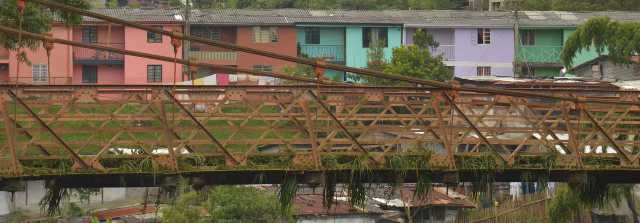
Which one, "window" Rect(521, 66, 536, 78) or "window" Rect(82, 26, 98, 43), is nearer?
"window" Rect(82, 26, 98, 43)

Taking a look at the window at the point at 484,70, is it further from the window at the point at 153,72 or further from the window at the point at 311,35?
the window at the point at 153,72

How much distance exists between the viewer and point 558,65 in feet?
188

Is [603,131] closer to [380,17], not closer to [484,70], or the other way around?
[380,17]

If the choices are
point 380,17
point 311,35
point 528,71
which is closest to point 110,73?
point 311,35

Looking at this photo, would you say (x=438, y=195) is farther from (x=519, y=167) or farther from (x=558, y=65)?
(x=558, y=65)

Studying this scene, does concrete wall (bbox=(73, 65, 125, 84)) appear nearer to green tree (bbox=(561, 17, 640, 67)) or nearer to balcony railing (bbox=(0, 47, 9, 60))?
balcony railing (bbox=(0, 47, 9, 60))

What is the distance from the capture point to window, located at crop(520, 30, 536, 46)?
57906 mm

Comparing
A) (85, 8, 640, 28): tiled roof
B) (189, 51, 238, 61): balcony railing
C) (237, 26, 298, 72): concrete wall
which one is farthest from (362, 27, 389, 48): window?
(189, 51, 238, 61): balcony railing

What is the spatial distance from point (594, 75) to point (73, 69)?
19063mm

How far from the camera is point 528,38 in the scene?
5803 centimetres

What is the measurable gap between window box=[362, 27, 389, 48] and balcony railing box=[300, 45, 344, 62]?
1019 millimetres

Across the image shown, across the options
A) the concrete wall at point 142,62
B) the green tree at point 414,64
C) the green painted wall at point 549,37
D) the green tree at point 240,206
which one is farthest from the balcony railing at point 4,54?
the green painted wall at point 549,37

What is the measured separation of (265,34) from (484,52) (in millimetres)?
9037

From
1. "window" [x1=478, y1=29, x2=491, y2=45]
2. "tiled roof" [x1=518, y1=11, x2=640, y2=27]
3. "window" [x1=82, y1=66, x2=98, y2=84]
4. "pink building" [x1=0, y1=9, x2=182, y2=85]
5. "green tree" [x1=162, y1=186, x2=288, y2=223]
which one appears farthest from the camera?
"window" [x1=478, y1=29, x2=491, y2=45]
